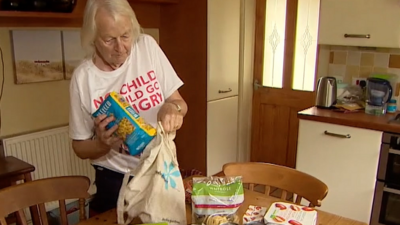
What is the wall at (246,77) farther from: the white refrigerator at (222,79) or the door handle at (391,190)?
the door handle at (391,190)

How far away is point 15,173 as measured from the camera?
6.61 ft

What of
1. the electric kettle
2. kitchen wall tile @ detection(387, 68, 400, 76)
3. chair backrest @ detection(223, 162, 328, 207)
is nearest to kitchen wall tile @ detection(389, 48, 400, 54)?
kitchen wall tile @ detection(387, 68, 400, 76)

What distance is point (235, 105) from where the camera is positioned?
3.36 metres

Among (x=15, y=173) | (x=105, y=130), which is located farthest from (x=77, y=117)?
(x=15, y=173)

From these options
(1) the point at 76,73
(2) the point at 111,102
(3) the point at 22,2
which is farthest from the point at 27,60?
(2) the point at 111,102

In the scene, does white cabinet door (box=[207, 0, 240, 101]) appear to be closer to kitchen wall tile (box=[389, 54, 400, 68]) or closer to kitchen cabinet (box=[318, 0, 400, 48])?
kitchen cabinet (box=[318, 0, 400, 48])

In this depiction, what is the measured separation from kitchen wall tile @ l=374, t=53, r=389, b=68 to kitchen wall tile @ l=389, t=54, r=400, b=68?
0.03 metres

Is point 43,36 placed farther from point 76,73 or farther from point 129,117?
point 129,117

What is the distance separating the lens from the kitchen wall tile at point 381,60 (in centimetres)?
263

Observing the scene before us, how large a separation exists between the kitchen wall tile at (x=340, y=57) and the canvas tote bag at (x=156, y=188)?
83.5 inches

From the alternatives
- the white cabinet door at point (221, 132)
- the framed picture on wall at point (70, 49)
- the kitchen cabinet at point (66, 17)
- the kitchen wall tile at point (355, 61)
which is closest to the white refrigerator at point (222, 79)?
the white cabinet door at point (221, 132)

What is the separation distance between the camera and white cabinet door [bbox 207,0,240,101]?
296 centimetres

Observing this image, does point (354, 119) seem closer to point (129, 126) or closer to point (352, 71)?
point (352, 71)

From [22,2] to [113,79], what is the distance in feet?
3.57
